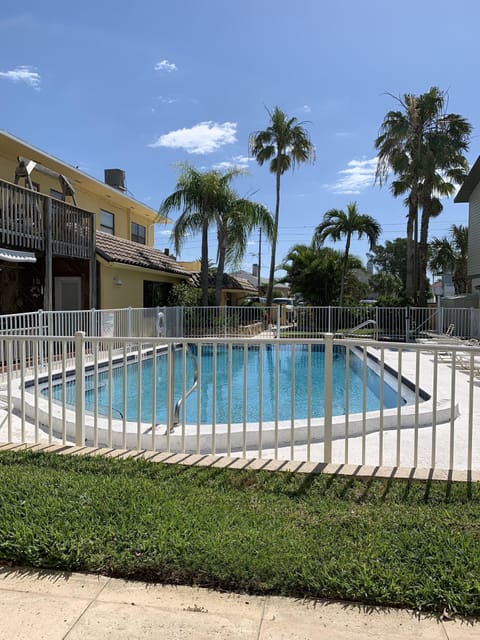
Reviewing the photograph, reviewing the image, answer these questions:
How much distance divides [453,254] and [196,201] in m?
22.4

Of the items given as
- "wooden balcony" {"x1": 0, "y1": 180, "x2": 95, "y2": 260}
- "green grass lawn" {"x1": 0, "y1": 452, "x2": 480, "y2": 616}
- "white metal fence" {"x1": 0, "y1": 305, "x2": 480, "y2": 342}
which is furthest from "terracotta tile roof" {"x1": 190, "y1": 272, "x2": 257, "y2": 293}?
"green grass lawn" {"x1": 0, "y1": 452, "x2": 480, "y2": 616}

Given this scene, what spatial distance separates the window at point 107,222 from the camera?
68.3ft

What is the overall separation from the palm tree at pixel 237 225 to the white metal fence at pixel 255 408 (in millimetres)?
10020

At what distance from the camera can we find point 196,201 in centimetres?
2162

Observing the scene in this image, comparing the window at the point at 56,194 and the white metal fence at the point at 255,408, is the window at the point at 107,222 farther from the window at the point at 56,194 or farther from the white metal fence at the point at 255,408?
the white metal fence at the point at 255,408

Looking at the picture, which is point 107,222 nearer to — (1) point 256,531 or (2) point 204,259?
(2) point 204,259

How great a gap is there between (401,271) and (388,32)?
55.8m

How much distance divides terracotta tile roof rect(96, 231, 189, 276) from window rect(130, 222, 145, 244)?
1854mm

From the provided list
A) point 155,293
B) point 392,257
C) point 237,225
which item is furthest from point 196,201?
point 392,257

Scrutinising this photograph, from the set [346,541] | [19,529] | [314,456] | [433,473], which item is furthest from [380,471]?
[19,529]

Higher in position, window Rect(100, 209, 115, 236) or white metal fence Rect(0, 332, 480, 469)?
window Rect(100, 209, 115, 236)

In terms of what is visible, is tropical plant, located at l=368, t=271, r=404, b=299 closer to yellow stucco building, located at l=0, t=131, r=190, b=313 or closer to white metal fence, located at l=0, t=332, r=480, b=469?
yellow stucco building, located at l=0, t=131, r=190, b=313

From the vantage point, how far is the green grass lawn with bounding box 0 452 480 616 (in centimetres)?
253

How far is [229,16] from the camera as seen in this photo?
11211 millimetres
